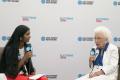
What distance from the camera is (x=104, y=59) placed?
4.17 meters

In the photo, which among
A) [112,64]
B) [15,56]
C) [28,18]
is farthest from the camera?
[28,18]

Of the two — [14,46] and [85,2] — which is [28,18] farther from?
[14,46]

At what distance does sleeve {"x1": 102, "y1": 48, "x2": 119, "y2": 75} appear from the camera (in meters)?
4.10

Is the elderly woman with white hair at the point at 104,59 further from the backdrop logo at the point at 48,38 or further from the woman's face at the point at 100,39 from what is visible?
the backdrop logo at the point at 48,38

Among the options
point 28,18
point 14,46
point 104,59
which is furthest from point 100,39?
point 28,18

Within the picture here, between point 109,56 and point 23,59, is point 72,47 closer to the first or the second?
point 109,56

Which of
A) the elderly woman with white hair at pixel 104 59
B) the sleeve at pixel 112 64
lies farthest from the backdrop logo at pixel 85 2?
the sleeve at pixel 112 64

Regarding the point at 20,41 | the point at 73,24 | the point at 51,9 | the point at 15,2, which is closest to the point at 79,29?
the point at 73,24

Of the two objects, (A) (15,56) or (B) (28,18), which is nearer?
(A) (15,56)

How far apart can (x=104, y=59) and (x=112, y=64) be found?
0.12m

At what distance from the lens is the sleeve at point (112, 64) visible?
4102 mm

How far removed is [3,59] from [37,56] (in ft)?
4.60

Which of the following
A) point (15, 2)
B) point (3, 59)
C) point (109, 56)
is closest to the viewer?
point (3, 59)

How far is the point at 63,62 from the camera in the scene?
207 inches
